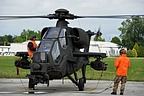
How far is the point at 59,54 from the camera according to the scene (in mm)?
15453

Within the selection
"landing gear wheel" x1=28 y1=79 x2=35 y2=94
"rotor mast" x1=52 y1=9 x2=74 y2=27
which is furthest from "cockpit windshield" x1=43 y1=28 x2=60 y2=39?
"landing gear wheel" x1=28 y1=79 x2=35 y2=94

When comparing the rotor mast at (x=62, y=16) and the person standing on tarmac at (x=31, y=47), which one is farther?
the person standing on tarmac at (x=31, y=47)

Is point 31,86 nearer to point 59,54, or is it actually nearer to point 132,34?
point 59,54

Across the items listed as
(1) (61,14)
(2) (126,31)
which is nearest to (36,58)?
(1) (61,14)

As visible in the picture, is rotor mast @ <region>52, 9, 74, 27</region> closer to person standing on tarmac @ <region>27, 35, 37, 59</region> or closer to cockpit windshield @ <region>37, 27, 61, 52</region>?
cockpit windshield @ <region>37, 27, 61, 52</region>

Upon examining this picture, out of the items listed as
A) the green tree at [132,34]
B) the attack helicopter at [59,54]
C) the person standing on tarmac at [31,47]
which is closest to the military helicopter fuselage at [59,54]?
the attack helicopter at [59,54]

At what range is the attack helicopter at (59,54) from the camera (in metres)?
14.6

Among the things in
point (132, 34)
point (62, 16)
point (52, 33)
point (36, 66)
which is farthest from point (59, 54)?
point (132, 34)

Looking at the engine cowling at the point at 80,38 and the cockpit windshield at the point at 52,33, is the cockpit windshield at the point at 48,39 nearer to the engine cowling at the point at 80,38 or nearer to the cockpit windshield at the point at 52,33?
the cockpit windshield at the point at 52,33

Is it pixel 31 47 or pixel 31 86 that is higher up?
pixel 31 47

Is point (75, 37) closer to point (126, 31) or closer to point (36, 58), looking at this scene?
point (36, 58)

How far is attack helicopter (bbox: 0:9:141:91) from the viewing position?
47.9 feet

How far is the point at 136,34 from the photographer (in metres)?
152

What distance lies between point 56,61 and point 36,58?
87 cm
